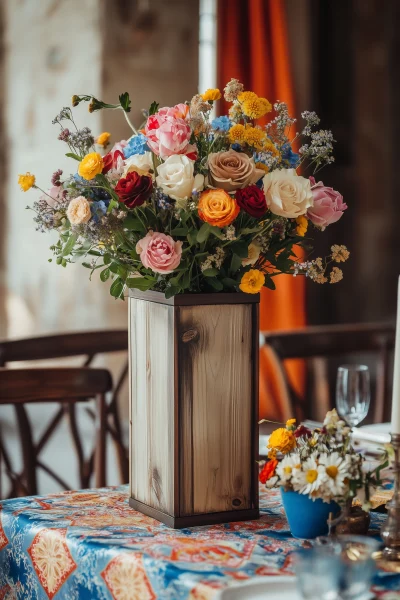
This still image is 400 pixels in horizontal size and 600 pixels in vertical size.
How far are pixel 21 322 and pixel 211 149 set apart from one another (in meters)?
3.55

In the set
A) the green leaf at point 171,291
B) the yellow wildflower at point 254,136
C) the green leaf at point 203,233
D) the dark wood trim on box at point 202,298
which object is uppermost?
the yellow wildflower at point 254,136

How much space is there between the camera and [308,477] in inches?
51.4

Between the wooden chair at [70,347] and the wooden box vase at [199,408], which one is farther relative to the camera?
the wooden chair at [70,347]

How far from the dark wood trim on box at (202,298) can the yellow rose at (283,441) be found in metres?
0.22

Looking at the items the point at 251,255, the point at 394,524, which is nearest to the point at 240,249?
the point at 251,255

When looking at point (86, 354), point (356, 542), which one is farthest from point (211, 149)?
point (86, 354)

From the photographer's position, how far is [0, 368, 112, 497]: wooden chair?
207cm

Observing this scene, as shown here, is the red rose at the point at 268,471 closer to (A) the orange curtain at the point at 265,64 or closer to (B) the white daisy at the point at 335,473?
(B) the white daisy at the point at 335,473

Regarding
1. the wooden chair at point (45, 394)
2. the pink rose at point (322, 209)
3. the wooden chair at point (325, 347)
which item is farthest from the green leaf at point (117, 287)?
the wooden chair at point (325, 347)

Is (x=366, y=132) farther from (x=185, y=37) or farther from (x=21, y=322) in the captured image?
(x=21, y=322)

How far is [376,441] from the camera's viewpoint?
6.90 ft

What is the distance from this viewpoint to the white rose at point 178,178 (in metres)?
1.34

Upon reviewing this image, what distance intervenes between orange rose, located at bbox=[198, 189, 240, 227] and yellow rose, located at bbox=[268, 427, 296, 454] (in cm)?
34

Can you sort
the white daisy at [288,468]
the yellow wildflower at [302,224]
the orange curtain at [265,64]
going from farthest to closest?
the orange curtain at [265,64] → the yellow wildflower at [302,224] → the white daisy at [288,468]
